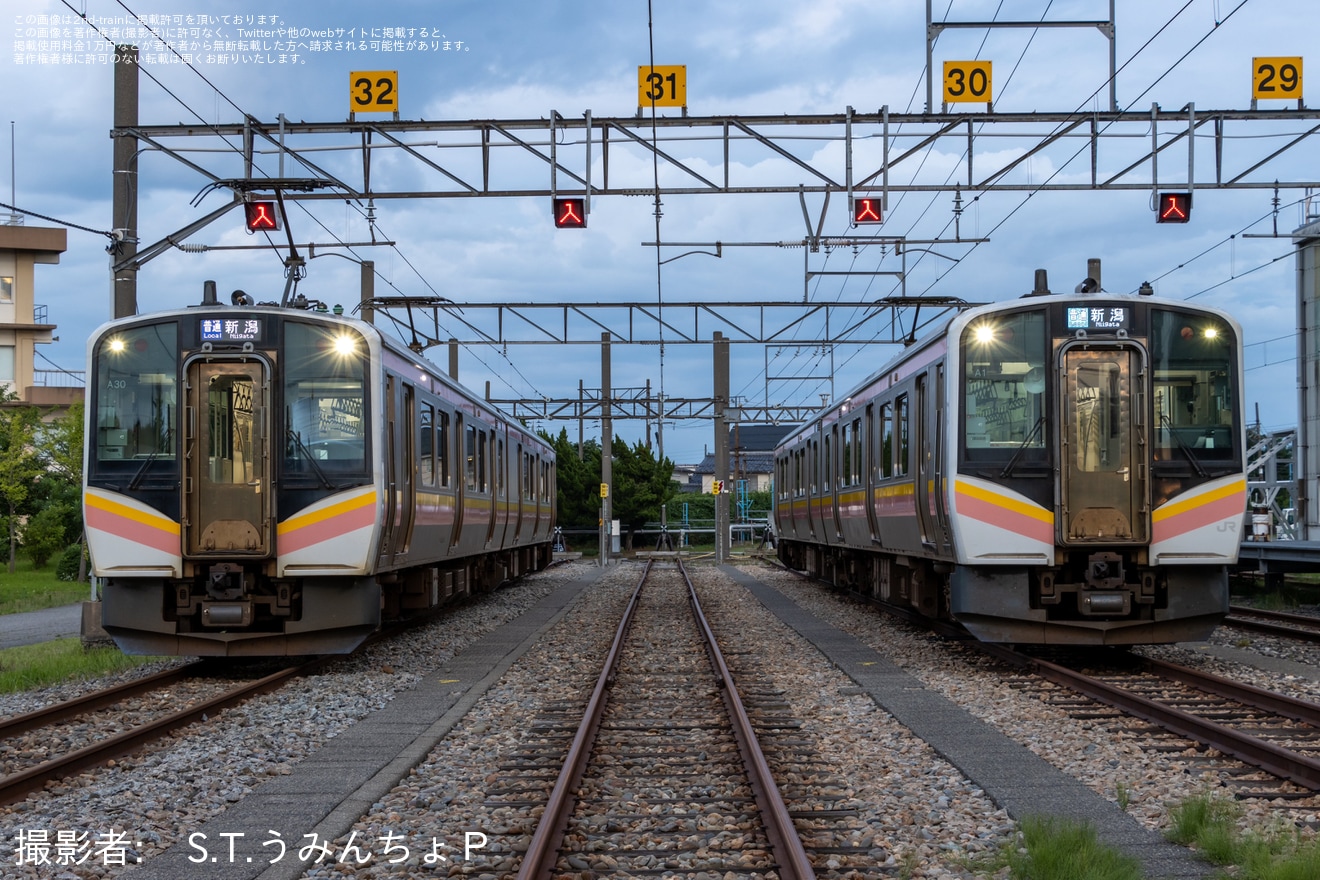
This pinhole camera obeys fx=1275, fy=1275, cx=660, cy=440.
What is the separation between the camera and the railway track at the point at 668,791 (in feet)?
16.6

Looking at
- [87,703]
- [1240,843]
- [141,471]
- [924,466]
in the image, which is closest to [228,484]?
[141,471]

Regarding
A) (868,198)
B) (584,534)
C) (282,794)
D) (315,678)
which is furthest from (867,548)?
(584,534)

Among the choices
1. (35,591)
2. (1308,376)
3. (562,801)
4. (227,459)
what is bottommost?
(35,591)

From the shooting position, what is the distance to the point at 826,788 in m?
6.40

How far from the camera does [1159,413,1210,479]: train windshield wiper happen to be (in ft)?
34.2

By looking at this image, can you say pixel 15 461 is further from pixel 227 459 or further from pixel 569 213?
pixel 227 459

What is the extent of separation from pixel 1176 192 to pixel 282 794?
13.2 m

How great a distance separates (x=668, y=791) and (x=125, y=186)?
9.66 meters

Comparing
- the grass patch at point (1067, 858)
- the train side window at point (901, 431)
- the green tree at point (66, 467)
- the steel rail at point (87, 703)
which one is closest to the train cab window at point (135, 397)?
the steel rail at point (87, 703)

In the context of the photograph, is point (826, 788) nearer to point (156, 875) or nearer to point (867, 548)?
point (156, 875)

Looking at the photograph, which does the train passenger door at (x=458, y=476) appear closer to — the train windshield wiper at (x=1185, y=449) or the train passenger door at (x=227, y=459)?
the train passenger door at (x=227, y=459)

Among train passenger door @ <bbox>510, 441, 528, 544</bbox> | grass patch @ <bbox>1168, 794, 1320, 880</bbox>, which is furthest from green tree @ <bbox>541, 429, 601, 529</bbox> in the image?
grass patch @ <bbox>1168, 794, 1320, 880</bbox>

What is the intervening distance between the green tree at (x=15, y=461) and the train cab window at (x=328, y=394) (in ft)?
64.6

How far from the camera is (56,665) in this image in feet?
37.1
